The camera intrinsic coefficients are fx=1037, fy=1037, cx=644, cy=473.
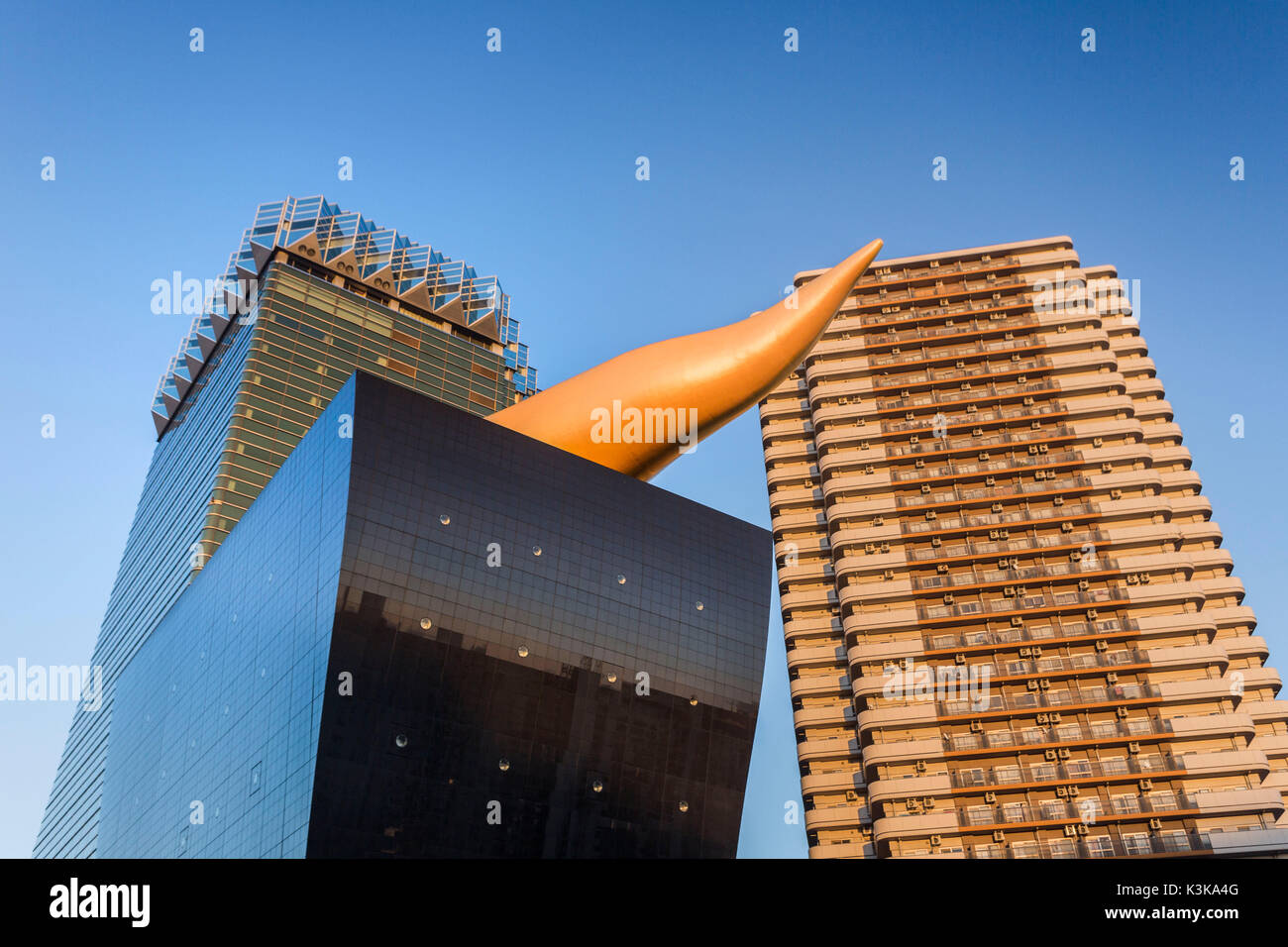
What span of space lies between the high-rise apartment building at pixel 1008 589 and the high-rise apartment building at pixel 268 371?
25.2 m

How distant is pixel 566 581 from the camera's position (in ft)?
113

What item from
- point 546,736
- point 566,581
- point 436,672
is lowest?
point 546,736

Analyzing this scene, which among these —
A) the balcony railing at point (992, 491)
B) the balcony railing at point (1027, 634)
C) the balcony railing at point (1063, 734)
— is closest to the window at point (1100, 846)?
the balcony railing at point (1063, 734)

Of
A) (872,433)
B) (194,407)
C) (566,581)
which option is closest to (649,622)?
(566,581)

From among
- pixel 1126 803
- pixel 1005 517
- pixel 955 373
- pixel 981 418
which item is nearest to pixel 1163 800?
pixel 1126 803

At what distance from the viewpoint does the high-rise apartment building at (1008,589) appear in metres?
48.5

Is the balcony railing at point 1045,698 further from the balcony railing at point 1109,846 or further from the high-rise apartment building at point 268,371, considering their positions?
the high-rise apartment building at point 268,371

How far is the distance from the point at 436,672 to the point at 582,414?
9557 millimetres

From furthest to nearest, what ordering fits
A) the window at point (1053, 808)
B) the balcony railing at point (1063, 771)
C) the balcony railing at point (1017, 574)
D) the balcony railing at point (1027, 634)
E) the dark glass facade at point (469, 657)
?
the balcony railing at point (1017, 574) < the balcony railing at point (1027, 634) < the balcony railing at point (1063, 771) < the window at point (1053, 808) < the dark glass facade at point (469, 657)

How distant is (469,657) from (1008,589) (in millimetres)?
35579

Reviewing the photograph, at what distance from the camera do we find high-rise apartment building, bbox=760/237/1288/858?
159ft

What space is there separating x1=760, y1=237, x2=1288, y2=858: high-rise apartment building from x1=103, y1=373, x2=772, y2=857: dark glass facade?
18095 mm

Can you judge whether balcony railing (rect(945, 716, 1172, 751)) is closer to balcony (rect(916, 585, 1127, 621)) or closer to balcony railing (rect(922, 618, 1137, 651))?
balcony railing (rect(922, 618, 1137, 651))
